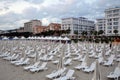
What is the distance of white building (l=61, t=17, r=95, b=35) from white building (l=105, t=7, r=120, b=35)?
58.4 ft

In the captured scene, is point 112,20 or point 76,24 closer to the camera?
point 112,20

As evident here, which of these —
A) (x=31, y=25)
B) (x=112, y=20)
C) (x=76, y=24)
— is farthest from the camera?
(x=31, y=25)

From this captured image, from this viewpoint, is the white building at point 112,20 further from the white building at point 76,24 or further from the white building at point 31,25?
the white building at point 31,25

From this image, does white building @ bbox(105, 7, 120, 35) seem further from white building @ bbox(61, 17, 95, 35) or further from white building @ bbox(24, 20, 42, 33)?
white building @ bbox(24, 20, 42, 33)

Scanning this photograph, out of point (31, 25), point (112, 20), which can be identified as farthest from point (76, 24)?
→ point (31, 25)

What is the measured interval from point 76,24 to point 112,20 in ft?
90.7

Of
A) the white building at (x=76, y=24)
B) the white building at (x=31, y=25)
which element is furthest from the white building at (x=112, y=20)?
the white building at (x=31, y=25)

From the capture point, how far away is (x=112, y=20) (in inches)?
3022

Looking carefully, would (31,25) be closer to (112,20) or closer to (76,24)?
(76,24)

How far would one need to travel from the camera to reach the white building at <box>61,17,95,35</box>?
97.6m

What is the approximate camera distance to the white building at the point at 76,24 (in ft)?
320

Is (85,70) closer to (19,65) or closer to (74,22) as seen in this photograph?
(19,65)

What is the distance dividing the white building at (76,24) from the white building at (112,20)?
1780 cm

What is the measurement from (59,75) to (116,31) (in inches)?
2489
